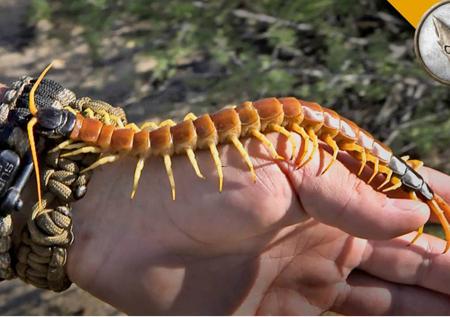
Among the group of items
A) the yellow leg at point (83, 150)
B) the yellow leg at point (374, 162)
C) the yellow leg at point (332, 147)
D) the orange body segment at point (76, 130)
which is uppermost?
the orange body segment at point (76, 130)

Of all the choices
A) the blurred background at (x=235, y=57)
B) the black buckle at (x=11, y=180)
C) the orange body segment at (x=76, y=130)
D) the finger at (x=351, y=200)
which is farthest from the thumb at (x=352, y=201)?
the blurred background at (x=235, y=57)

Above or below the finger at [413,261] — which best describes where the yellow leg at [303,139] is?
above

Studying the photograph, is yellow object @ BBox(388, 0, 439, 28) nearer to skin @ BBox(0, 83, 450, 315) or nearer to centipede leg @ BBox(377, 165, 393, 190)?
skin @ BBox(0, 83, 450, 315)

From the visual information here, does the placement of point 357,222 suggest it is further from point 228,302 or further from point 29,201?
point 29,201

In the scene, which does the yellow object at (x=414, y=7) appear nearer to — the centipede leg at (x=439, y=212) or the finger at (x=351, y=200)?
the centipede leg at (x=439, y=212)

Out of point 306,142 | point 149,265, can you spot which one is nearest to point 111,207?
point 149,265

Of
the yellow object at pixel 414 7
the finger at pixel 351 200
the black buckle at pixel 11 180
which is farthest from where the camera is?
the yellow object at pixel 414 7

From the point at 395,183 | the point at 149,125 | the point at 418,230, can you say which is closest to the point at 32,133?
the point at 149,125
